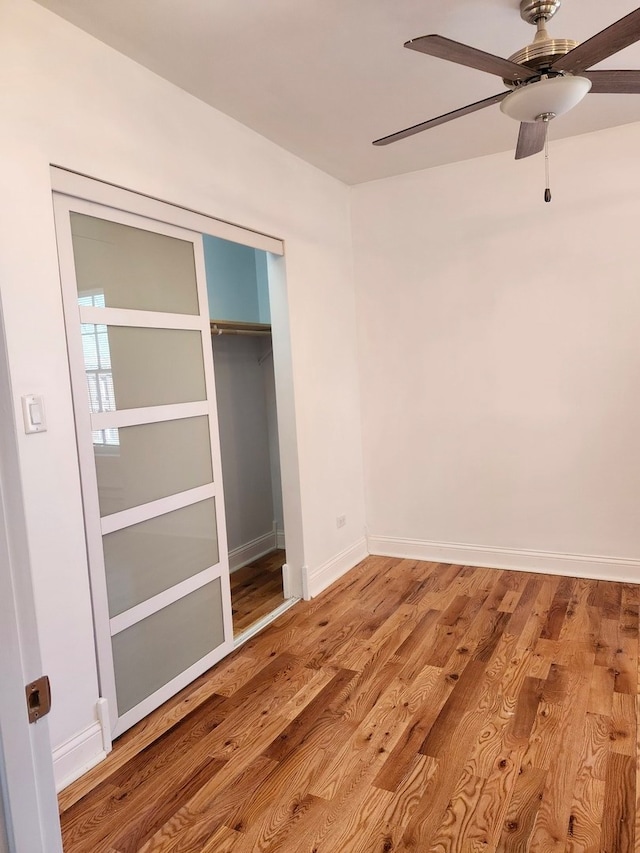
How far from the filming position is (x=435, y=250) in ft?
13.1

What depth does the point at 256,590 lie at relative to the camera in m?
3.83

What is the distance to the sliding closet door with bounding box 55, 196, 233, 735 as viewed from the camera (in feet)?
7.22

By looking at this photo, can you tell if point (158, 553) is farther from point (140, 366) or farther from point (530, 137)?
point (530, 137)

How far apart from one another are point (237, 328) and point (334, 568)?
185 cm

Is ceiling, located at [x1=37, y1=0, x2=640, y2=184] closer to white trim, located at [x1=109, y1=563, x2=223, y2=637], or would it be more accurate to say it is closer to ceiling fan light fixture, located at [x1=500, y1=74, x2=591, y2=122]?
ceiling fan light fixture, located at [x1=500, y1=74, x2=591, y2=122]

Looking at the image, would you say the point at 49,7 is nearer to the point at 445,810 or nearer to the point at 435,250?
the point at 435,250

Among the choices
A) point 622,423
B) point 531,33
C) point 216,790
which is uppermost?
point 531,33

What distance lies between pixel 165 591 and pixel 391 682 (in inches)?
44.4

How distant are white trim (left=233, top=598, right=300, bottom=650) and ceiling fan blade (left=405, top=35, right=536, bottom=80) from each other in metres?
2.76

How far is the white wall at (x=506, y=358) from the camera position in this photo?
140 inches

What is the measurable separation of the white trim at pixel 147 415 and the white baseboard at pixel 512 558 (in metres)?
2.16

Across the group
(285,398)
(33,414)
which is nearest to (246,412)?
(285,398)

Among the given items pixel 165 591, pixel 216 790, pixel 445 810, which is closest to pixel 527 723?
pixel 445 810

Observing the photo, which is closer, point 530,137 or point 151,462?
point 530,137
